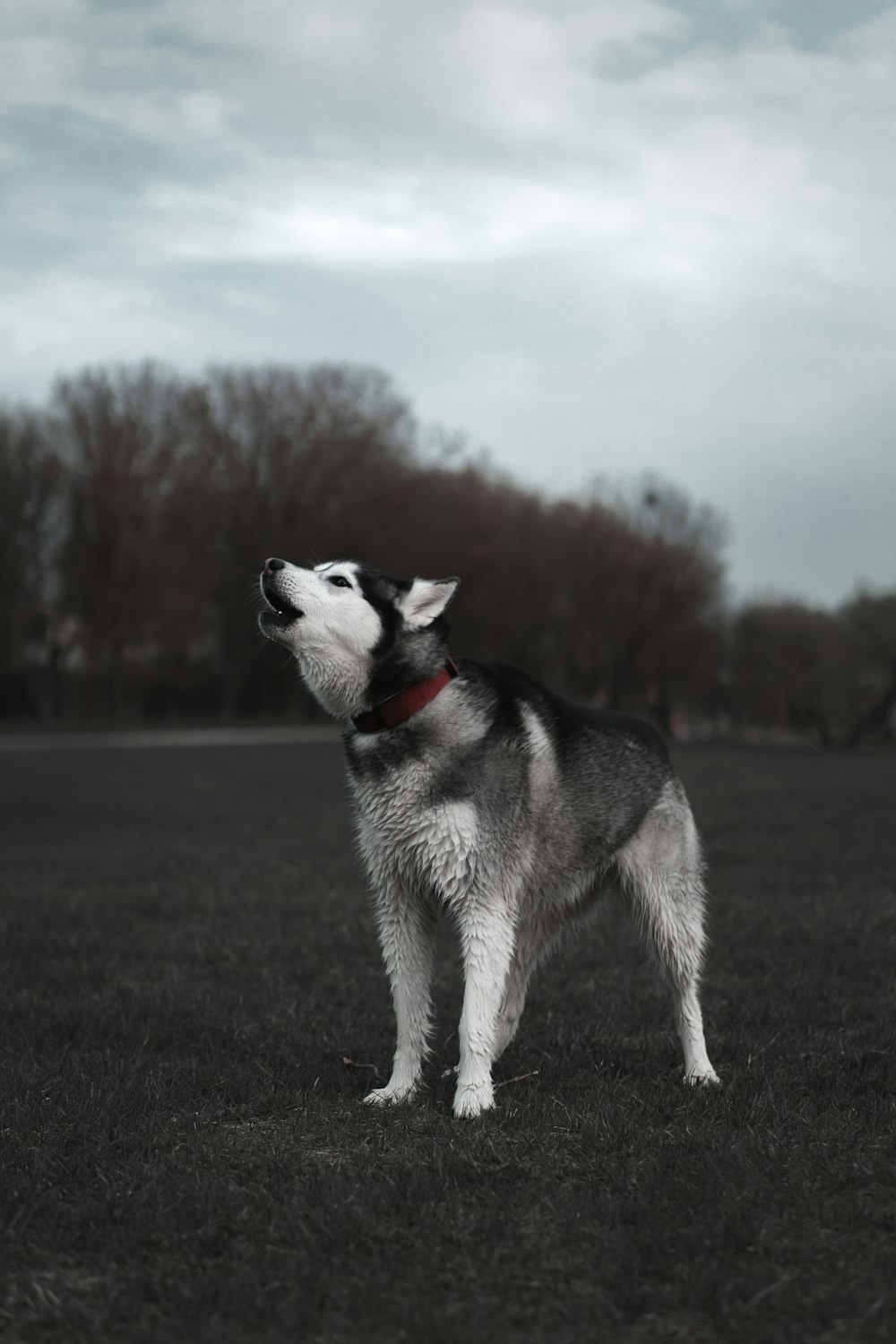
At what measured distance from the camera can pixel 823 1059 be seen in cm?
564

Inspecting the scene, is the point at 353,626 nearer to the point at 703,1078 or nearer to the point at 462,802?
the point at 462,802

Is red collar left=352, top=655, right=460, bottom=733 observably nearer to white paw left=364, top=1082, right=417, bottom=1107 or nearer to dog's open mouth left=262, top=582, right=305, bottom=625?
dog's open mouth left=262, top=582, right=305, bottom=625

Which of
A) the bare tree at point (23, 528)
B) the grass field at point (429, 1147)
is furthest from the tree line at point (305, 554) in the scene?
the grass field at point (429, 1147)

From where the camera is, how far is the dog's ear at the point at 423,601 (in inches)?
209

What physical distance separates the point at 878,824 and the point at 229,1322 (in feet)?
44.7

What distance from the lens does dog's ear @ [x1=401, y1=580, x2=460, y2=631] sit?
530cm

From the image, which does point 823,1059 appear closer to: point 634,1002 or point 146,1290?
point 634,1002

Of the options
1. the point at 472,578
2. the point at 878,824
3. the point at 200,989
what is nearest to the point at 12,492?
the point at 472,578

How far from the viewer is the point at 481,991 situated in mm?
5145

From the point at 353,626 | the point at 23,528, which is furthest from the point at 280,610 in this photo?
the point at 23,528

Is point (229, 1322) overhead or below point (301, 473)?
below

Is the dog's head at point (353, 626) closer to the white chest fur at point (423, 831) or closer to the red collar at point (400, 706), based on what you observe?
the red collar at point (400, 706)

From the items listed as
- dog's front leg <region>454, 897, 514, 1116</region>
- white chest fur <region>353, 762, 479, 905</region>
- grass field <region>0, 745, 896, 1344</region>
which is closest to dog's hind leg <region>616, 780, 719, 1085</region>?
grass field <region>0, 745, 896, 1344</region>

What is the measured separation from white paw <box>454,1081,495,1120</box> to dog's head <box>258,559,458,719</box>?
1548mm
